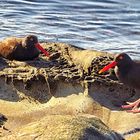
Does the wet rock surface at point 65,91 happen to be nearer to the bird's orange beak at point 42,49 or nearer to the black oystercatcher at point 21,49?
the bird's orange beak at point 42,49

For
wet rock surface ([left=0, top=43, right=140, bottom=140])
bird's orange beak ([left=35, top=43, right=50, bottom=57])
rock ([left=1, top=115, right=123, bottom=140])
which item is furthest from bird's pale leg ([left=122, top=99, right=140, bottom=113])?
bird's orange beak ([left=35, top=43, right=50, bottom=57])

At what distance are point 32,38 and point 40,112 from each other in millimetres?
3069

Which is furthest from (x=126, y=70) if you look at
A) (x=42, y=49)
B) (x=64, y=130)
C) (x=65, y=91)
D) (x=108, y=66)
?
(x=64, y=130)

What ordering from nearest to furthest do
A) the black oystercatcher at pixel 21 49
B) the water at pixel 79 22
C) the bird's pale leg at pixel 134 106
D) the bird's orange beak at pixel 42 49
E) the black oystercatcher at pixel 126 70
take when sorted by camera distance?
the bird's pale leg at pixel 134 106, the black oystercatcher at pixel 126 70, the bird's orange beak at pixel 42 49, the black oystercatcher at pixel 21 49, the water at pixel 79 22

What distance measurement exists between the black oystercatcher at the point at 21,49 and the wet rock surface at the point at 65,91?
0.82m

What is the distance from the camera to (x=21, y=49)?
11047 mm

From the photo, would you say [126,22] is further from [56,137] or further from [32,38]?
[56,137]

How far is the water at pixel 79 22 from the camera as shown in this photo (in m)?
13.0

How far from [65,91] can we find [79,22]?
6.45m

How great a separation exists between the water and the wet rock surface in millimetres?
2766

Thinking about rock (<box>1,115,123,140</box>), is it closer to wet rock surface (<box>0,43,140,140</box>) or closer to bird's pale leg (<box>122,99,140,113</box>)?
wet rock surface (<box>0,43,140,140</box>)

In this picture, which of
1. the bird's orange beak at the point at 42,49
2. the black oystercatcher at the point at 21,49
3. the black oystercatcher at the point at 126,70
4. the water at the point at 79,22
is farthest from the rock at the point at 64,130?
the water at the point at 79,22

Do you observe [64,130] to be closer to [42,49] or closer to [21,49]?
[42,49]

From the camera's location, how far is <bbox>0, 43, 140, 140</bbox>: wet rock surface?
26.6ft
